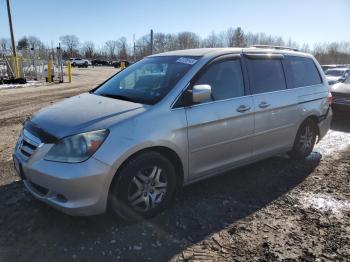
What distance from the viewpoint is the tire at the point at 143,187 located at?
11.1 ft

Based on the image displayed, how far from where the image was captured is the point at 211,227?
3621 mm

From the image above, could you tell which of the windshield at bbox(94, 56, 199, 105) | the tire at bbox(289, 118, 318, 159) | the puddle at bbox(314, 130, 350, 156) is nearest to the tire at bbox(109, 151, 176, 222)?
the windshield at bbox(94, 56, 199, 105)

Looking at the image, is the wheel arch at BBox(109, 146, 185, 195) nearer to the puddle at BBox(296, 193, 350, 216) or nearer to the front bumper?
the front bumper

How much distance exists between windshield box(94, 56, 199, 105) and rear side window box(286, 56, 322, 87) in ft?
6.41

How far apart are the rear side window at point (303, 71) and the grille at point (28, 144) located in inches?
149

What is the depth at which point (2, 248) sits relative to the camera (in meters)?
3.14

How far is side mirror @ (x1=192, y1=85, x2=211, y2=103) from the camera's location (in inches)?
149

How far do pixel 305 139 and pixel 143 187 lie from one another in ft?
10.9

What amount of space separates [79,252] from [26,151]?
1.17 metres

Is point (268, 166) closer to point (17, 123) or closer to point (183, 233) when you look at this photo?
point (183, 233)

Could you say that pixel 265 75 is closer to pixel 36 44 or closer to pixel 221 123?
pixel 221 123

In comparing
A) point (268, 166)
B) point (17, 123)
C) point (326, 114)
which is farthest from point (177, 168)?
point (17, 123)

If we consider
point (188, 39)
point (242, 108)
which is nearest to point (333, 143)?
point (242, 108)

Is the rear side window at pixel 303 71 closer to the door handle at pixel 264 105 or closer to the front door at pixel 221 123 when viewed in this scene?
the door handle at pixel 264 105
